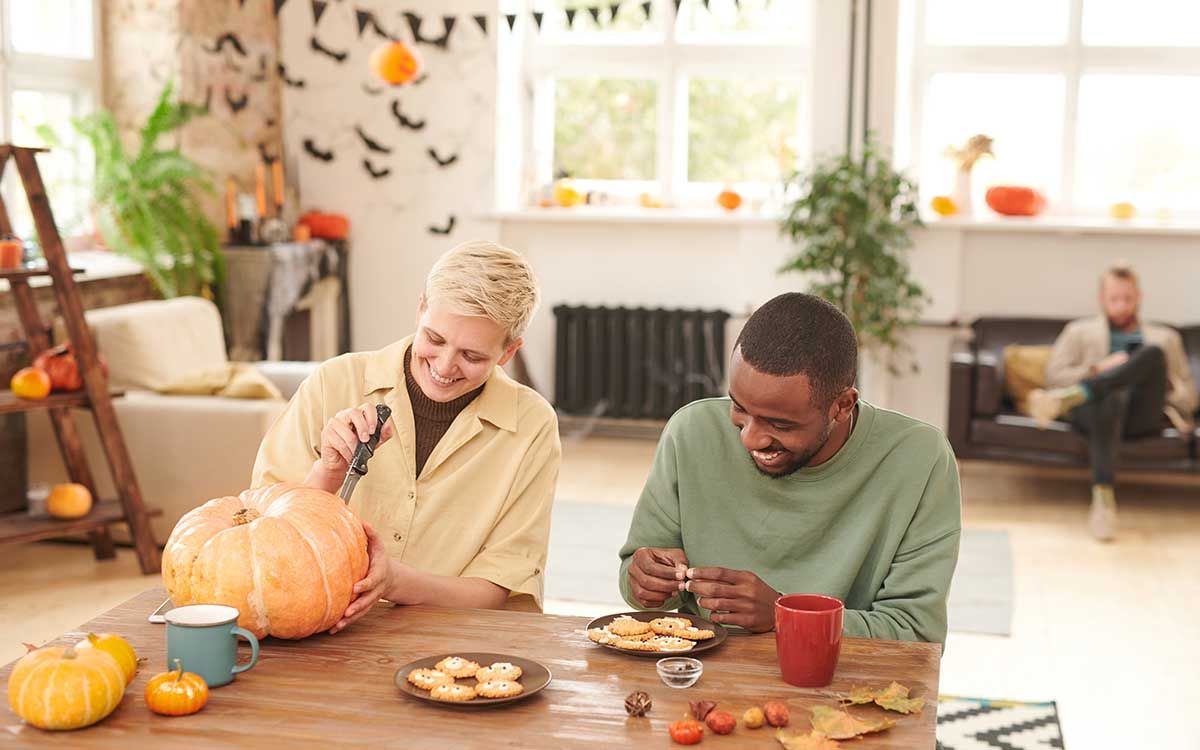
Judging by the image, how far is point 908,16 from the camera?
22.1ft

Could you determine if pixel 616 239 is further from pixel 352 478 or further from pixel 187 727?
pixel 187 727

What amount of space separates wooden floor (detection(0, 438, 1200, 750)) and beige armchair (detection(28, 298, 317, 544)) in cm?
28

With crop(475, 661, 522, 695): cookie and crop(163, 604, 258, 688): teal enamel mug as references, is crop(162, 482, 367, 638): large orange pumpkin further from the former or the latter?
crop(475, 661, 522, 695): cookie

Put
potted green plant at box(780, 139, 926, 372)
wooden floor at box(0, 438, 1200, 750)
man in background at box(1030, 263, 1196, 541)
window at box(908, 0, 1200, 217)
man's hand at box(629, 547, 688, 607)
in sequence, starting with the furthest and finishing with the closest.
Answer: window at box(908, 0, 1200, 217), potted green plant at box(780, 139, 926, 372), man in background at box(1030, 263, 1196, 541), wooden floor at box(0, 438, 1200, 750), man's hand at box(629, 547, 688, 607)

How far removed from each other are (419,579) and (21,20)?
4.56 metres

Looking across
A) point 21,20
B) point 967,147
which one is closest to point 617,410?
point 967,147

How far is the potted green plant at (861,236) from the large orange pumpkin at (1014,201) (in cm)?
46

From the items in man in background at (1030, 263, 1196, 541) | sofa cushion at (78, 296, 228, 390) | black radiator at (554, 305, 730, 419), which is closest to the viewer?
sofa cushion at (78, 296, 228, 390)

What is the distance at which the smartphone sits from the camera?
1.81 metres

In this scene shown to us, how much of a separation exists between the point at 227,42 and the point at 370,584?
17.4 ft

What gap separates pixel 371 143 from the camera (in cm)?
721

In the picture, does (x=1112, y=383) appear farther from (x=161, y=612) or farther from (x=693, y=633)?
(x=161, y=612)

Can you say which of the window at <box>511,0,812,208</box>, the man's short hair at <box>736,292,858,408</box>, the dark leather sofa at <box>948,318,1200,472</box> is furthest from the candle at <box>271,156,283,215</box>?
the man's short hair at <box>736,292,858,408</box>

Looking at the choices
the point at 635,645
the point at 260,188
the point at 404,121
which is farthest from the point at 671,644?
the point at 404,121
